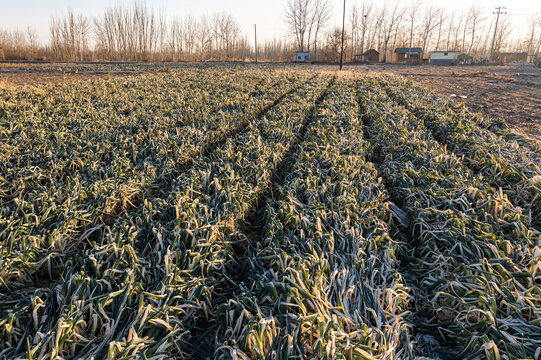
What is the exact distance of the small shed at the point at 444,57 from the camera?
55.7 meters

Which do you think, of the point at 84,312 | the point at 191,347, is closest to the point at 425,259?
the point at 191,347

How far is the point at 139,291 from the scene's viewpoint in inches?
81.2

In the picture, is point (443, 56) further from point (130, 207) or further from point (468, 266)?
point (130, 207)

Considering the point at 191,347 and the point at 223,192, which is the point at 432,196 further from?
the point at 191,347

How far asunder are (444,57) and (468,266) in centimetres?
6729

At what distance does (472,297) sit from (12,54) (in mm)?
66747

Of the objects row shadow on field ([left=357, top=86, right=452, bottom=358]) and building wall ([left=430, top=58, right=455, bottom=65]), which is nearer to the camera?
row shadow on field ([left=357, top=86, right=452, bottom=358])

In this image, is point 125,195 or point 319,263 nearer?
point 319,263

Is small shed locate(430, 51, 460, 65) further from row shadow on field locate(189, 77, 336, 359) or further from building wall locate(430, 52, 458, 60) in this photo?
row shadow on field locate(189, 77, 336, 359)

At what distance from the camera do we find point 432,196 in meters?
3.56

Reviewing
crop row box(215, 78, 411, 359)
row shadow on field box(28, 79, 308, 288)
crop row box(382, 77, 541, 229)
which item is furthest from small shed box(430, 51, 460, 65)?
crop row box(215, 78, 411, 359)

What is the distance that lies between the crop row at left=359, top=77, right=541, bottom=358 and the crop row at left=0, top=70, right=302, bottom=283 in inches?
123

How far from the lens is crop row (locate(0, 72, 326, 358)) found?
172cm

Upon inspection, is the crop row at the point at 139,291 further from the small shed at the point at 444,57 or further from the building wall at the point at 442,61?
the small shed at the point at 444,57
